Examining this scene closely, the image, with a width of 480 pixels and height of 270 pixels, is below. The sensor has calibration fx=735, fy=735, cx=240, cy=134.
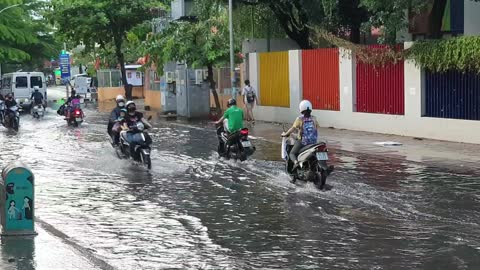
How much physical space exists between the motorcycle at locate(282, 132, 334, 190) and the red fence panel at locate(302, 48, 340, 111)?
11408 mm

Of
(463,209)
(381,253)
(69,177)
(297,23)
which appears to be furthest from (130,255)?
(297,23)

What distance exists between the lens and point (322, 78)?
24672 mm

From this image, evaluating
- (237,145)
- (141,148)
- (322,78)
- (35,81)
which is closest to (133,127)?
(141,148)

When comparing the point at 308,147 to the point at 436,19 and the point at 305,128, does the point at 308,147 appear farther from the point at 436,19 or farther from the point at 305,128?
the point at 436,19

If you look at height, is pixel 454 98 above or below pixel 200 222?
above

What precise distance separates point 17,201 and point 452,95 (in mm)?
13577

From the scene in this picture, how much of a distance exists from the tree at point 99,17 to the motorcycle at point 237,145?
27.3m

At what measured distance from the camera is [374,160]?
634 inches

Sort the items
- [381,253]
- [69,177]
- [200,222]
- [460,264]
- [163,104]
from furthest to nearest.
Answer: [163,104] → [69,177] → [200,222] → [381,253] → [460,264]

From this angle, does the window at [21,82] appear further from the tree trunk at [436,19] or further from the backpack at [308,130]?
the backpack at [308,130]

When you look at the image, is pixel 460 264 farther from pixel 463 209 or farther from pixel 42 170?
pixel 42 170

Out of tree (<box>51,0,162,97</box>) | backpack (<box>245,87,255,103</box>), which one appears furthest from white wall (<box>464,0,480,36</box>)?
tree (<box>51,0,162,97</box>)

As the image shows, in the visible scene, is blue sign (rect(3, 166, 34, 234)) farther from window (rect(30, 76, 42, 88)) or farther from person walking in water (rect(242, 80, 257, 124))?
window (rect(30, 76, 42, 88))

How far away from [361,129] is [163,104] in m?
13.9
